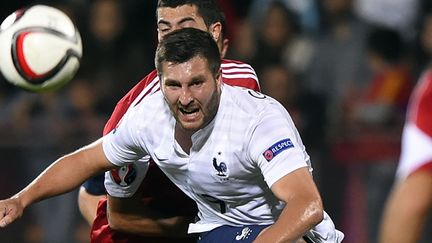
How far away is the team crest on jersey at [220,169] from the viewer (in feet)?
15.9

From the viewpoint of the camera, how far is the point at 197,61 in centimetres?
477

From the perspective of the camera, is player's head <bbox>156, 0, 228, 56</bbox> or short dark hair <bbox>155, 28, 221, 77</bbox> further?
player's head <bbox>156, 0, 228, 56</bbox>

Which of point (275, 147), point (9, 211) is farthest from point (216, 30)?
point (9, 211)

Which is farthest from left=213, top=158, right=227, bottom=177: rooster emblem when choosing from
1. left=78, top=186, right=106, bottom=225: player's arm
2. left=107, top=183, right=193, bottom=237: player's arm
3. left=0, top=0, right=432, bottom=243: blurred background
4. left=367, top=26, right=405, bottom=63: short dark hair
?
left=367, top=26, right=405, bottom=63: short dark hair

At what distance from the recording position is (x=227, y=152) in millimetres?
4816

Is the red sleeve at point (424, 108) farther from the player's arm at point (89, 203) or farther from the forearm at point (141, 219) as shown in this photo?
the player's arm at point (89, 203)

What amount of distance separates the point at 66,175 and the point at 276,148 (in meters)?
0.95

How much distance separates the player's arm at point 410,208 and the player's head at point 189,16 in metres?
1.07

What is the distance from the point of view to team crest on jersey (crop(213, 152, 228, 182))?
4855mm

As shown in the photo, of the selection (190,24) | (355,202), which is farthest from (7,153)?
(190,24)

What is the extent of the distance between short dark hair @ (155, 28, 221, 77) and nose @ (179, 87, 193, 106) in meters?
0.11

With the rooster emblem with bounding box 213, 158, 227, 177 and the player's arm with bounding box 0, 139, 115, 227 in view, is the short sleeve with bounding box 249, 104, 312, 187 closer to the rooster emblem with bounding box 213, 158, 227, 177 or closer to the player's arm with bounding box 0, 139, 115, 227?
the rooster emblem with bounding box 213, 158, 227, 177

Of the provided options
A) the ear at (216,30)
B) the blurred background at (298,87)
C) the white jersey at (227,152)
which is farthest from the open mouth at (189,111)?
the blurred background at (298,87)

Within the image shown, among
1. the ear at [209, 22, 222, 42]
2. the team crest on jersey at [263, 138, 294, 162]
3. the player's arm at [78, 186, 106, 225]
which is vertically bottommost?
the player's arm at [78, 186, 106, 225]
